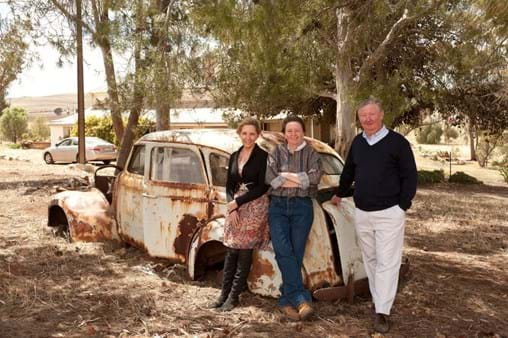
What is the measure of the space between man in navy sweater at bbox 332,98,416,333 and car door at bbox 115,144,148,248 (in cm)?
289

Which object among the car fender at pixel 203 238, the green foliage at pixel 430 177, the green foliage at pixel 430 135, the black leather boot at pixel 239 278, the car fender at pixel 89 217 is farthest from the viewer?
the green foliage at pixel 430 135

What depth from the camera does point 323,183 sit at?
18.0 ft

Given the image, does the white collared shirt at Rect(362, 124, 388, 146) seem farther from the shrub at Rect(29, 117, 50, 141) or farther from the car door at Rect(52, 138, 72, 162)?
the shrub at Rect(29, 117, 50, 141)

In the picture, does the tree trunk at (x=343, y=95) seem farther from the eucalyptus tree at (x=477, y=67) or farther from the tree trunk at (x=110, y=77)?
→ the tree trunk at (x=110, y=77)

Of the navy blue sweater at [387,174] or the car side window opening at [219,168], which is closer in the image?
the navy blue sweater at [387,174]

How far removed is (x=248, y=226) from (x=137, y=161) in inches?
94.3

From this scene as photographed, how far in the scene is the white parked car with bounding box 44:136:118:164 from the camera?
25.4m

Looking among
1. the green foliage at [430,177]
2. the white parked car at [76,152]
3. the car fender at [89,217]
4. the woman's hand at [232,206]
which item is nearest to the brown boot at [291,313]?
the woman's hand at [232,206]

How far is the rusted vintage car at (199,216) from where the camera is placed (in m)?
4.97

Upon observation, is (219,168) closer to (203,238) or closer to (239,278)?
(203,238)

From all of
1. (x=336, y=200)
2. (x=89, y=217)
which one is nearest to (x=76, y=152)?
(x=89, y=217)

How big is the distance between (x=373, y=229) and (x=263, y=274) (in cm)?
115

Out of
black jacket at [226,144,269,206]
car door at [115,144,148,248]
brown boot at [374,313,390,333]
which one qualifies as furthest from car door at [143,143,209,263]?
brown boot at [374,313,390,333]

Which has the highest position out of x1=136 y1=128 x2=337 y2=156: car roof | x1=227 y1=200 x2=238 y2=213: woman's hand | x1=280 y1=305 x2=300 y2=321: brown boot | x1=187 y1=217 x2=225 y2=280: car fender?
x1=136 y1=128 x2=337 y2=156: car roof
